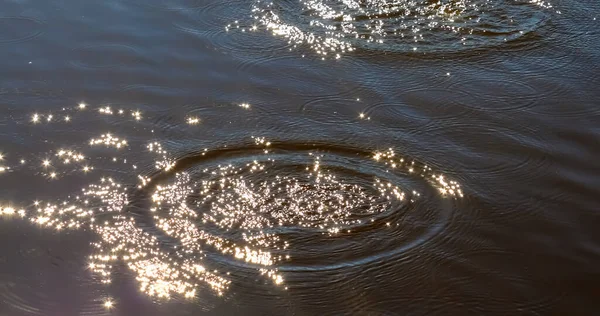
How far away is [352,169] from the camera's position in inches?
169

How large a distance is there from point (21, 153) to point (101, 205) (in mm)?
747

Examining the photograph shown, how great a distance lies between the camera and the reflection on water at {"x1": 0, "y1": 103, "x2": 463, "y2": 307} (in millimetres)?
3609

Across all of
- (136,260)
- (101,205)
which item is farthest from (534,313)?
(101,205)

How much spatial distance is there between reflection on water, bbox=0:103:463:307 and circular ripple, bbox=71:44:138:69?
97 centimetres

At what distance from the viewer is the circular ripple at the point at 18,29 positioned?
5.68 m

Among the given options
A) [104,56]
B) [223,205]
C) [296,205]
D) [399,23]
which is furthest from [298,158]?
[399,23]

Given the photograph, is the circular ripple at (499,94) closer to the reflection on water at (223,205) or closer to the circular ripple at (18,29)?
the reflection on water at (223,205)

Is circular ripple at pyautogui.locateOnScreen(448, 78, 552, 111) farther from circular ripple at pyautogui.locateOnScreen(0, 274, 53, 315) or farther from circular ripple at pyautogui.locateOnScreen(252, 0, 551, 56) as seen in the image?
circular ripple at pyautogui.locateOnScreen(0, 274, 53, 315)

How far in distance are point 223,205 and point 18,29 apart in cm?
Answer: 277

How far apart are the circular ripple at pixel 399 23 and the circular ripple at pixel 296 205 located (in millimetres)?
1541

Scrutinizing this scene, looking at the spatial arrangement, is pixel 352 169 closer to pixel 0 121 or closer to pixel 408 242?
pixel 408 242

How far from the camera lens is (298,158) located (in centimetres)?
439

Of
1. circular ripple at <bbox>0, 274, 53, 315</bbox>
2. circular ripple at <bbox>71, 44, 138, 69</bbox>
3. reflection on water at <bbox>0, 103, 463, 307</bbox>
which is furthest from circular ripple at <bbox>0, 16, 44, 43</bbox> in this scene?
circular ripple at <bbox>0, 274, 53, 315</bbox>

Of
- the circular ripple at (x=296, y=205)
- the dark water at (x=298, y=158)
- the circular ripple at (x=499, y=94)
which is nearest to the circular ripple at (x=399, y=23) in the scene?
the dark water at (x=298, y=158)
